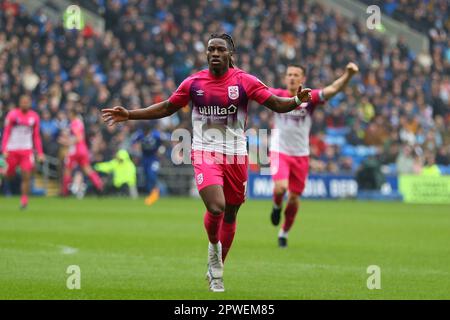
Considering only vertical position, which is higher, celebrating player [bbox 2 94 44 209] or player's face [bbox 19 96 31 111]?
player's face [bbox 19 96 31 111]

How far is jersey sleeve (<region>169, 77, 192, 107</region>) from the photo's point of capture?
1055 centimetres

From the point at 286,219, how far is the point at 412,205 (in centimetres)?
1517

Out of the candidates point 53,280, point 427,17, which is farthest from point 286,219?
point 427,17

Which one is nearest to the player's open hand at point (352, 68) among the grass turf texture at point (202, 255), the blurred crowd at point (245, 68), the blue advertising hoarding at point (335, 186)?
the grass turf texture at point (202, 255)

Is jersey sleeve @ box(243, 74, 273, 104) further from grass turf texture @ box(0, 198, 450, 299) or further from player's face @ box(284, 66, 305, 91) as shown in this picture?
player's face @ box(284, 66, 305, 91)

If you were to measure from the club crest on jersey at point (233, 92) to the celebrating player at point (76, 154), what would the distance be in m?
19.1

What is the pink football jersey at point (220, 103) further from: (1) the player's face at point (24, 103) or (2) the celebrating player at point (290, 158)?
(1) the player's face at point (24, 103)

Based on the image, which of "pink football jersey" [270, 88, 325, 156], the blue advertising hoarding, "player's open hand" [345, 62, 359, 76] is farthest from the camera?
the blue advertising hoarding

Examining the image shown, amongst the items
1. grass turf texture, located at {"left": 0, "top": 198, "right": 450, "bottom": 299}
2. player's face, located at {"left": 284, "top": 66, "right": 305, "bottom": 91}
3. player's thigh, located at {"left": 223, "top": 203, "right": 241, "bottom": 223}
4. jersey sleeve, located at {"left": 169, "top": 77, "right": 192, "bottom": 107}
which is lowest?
grass turf texture, located at {"left": 0, "top": 198, "right": 450, "bottom": 299}

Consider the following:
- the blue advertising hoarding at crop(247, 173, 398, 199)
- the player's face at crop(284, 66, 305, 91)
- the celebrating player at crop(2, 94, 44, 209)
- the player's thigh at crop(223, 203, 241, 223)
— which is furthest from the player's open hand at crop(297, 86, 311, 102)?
the blue advertising hoarding at crop(247, 173, 398, 199)

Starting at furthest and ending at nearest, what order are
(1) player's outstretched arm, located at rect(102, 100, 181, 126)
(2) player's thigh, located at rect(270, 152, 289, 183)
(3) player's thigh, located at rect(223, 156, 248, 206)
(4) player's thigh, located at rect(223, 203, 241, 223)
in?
(2) player's thigh, located at rect(270, 152, 289, 183), (4) player's thigh, located at rect(223, 203, 241, 223), (3) player's thigh, located at rect(223, 156, 248, 206), (1) player's outstretched arm, located at rect(102, 100, 181, 126)

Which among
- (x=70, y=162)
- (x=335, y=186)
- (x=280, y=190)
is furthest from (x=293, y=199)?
(x=335, y=186)

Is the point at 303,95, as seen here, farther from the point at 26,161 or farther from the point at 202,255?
the point at 26,161

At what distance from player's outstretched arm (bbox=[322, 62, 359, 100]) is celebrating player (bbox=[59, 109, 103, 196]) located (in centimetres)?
1526
